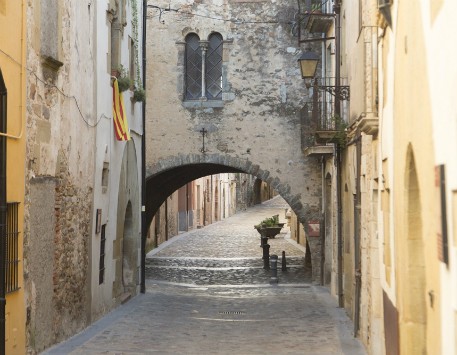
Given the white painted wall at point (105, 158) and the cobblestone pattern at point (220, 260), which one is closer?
the white painted wall at point (105, 158)

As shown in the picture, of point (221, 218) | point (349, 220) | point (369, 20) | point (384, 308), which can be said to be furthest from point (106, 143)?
point (221, 218)

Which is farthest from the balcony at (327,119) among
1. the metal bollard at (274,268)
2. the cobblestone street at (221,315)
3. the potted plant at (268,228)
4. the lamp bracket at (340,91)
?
the potted plant at (268,228)

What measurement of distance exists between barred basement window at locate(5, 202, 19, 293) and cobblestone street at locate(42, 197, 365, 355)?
67.1 inches

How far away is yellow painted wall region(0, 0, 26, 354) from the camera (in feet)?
28.9

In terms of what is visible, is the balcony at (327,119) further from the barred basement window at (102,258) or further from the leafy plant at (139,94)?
the barred basement window at (102,258)

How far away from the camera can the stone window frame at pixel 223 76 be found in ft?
72.9

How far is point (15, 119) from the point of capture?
360 inches

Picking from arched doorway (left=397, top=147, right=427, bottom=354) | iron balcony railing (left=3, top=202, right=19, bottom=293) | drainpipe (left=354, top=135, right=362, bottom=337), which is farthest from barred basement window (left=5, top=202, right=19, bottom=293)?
drainpipe (left=354, top=135, right=362, bottom=337)

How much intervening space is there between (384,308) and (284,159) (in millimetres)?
12696

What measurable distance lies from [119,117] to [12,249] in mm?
6821

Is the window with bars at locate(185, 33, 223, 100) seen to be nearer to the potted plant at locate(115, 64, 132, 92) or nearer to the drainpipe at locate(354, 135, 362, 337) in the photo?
the potted plant at locate(115, 64, 132, 92)

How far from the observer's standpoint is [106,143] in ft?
48.2

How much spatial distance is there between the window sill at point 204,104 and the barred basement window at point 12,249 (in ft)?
43.6

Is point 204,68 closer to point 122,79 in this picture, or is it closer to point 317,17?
point 317,17
